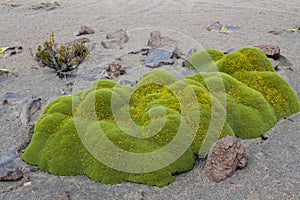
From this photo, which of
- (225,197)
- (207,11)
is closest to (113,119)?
(225,197)

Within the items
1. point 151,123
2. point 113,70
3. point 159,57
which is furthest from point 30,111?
point 159,57

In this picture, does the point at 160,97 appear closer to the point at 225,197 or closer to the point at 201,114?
the point at 201,114

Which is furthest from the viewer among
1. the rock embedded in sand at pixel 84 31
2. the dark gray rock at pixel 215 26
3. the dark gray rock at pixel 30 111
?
the dark gray rock at pixel 215 26

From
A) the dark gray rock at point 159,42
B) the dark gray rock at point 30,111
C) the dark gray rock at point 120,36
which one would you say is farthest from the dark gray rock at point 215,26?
the dark gray rock at point 30,111

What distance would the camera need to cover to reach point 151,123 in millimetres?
4539

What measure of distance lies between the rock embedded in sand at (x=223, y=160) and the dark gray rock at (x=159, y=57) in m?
3.76

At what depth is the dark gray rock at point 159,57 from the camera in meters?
7.72

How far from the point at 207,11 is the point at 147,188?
35.0 ft

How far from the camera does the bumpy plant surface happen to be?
425 centimetres

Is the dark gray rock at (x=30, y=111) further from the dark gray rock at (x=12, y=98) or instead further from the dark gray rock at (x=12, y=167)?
the dark gray rock at (x=12, y=167)

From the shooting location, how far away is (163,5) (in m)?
14.8

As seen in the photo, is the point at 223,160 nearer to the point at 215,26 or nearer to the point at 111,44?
the point at 111,44

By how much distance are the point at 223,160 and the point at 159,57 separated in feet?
14.0

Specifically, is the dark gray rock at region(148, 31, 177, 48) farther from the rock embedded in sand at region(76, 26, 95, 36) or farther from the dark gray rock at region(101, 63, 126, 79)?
the rock embedded in sand at region(76, 26, 95, 36)
